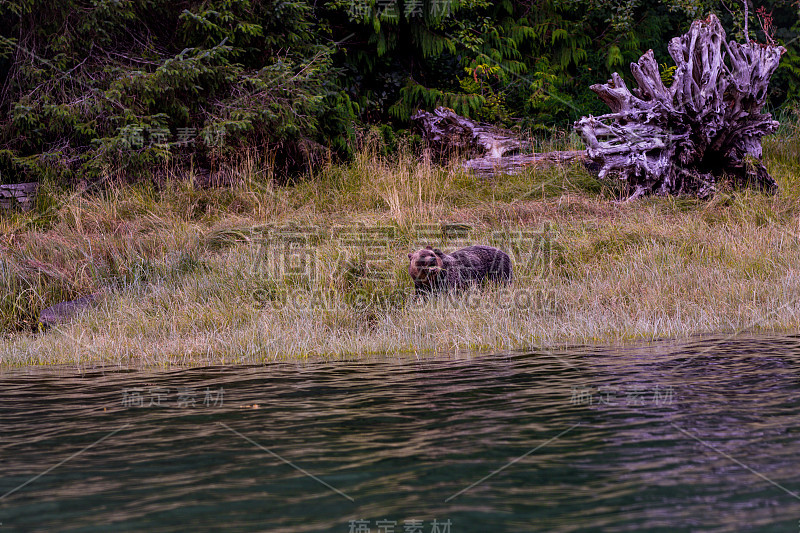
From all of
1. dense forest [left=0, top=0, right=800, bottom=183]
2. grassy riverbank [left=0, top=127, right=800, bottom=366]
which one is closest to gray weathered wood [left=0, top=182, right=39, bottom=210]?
dense forest [left=0, top=0, right=800, bottom=183]

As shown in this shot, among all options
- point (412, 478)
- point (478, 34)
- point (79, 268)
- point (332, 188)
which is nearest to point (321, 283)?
point (79, 268)

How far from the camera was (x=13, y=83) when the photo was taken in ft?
49.2

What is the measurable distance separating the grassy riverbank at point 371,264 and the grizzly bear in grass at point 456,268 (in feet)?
1.05

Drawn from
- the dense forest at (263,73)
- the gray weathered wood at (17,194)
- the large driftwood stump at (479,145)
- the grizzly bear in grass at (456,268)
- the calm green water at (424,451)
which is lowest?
the calm green water at (424,451)

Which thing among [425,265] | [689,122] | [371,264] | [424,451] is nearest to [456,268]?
[425,265]

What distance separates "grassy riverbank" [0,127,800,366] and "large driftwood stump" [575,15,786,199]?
589 mm

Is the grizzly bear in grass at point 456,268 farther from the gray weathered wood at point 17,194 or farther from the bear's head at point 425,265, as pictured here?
the gray weathered wood at point 17,194

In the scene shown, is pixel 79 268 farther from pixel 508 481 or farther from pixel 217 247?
pixel 508 481

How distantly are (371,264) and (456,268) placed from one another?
3.95 feet

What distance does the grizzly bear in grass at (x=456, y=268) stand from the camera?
909 centimetres

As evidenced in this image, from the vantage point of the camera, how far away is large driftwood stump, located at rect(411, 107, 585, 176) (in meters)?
14.5

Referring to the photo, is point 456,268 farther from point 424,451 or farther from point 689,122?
point 424,451

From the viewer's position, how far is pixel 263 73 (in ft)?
48.6

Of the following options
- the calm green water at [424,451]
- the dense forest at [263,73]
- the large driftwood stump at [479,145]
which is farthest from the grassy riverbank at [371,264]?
the calm green water at [424,451]
